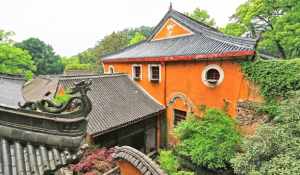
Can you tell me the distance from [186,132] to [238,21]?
1377cm

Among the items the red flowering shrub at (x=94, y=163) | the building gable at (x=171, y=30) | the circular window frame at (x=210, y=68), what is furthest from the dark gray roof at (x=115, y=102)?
the building gable at (x=171, y=30)

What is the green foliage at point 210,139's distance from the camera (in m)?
7.63

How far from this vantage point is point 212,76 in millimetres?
10148

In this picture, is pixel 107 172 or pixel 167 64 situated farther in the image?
pixel 167 64

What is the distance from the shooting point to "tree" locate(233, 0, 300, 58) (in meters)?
13.1

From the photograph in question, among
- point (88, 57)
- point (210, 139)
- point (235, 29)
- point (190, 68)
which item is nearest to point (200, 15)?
point (235, 29)

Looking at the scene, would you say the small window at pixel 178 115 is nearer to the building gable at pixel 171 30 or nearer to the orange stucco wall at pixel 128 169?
the building gable at pixel 171 30

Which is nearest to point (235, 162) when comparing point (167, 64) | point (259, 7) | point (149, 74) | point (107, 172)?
point (107, 172)

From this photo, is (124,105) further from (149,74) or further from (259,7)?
(259,7)

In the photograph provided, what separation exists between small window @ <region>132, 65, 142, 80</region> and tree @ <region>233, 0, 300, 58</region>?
770 cm

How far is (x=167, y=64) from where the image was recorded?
12.3m

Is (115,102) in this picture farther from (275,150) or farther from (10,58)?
(10,58)

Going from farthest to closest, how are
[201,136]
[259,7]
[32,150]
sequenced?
1. [259,7]
2. [201,136]
3. [32,150]

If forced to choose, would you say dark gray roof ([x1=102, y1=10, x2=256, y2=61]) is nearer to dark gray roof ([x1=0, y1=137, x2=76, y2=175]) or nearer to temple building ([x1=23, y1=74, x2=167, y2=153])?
temple building ([x1=23, y1=74, x2=167, y2=153])
